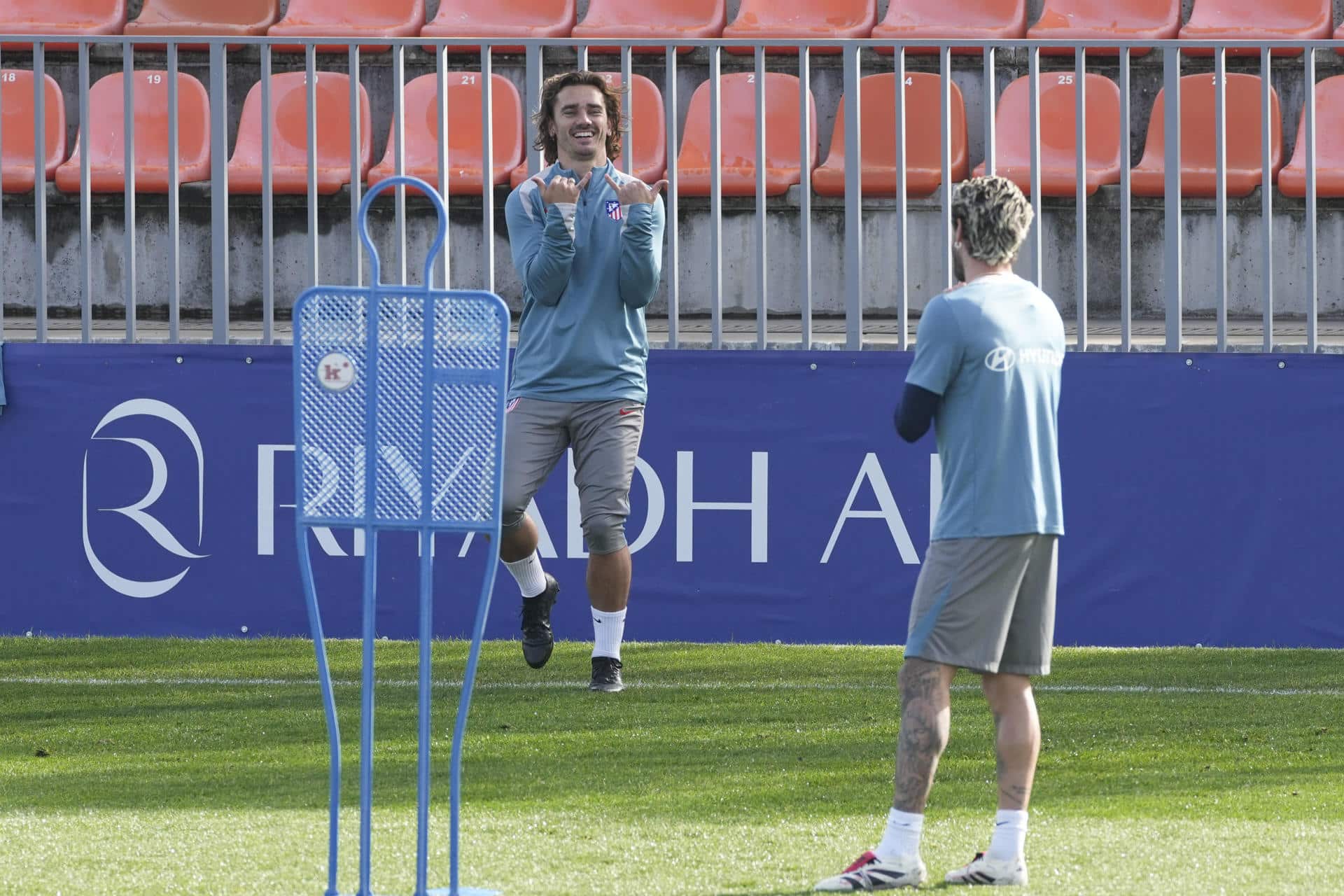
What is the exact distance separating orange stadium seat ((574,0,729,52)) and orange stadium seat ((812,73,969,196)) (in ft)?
5.75

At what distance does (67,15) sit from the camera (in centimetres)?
1288

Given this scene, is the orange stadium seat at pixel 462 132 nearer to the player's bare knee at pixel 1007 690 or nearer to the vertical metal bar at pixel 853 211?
the vertical metal bar at pixel 853 211

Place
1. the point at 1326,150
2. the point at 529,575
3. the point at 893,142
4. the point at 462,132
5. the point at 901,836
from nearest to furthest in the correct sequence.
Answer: the point at 901,836
the point at 529,575
the point at 893,142
the point at 462,132
the point at 1326,150

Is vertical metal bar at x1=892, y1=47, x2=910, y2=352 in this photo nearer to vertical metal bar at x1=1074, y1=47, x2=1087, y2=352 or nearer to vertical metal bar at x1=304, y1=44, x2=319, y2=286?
vertical metal bar at x1=1074, y1=47, x2=1087, y2=352

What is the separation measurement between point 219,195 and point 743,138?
266cm

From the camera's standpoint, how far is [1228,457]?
26.0 feet

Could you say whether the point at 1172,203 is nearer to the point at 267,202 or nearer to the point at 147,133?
the point at 267,202

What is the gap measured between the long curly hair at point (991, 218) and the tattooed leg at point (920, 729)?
2.97 ft

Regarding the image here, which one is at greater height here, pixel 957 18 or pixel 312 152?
pixel 957 18

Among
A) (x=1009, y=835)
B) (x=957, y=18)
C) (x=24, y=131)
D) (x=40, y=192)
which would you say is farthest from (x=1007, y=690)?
(x=957, y=18)

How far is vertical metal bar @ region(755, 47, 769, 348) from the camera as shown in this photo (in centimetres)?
809

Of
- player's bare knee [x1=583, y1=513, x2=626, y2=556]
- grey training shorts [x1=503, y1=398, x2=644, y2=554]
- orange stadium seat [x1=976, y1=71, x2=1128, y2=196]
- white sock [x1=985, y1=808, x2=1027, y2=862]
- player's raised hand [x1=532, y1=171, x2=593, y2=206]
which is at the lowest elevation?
white sock [x1=985, y1=808, x2=1027, y2=862]

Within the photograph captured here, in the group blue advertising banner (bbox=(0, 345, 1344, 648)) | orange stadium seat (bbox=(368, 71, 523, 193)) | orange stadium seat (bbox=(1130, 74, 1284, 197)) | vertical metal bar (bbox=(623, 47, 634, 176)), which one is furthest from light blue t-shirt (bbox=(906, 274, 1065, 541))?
orange stadium seat (bbox=(368, 71, 523, 193))

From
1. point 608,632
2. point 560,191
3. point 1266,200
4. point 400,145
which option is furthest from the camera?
→ point 1266,200
